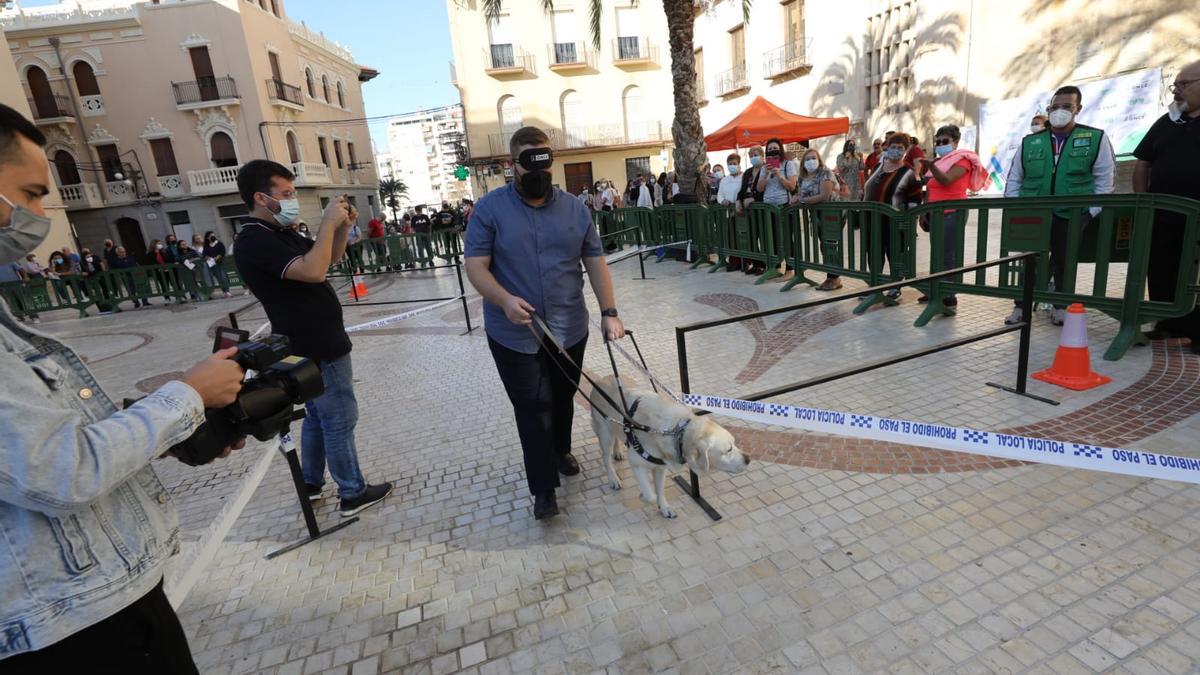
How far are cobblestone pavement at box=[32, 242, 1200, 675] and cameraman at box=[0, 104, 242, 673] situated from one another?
10.1 inches

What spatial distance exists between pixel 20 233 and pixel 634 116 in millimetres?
32666

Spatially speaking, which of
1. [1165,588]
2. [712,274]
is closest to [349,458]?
[1165,588]

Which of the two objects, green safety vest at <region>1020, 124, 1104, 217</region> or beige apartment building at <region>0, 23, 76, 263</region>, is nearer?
green safety vest at <region>1020, 124, 1104, 217</region>

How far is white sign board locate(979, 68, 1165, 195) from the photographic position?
468 inches

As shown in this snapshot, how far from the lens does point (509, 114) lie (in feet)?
100

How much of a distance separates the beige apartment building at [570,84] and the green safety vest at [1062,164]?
25454mm

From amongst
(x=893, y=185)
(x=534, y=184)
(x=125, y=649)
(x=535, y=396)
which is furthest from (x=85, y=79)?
(x=125, y=649)

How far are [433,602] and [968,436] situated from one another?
2.59 meters

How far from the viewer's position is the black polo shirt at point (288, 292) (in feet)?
9.68

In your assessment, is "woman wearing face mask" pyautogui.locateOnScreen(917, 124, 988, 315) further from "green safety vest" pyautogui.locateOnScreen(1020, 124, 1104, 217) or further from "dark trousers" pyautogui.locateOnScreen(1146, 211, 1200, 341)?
"dark trousers" pyautogui.locateOnScreen(1146, 211, 1200, 341)

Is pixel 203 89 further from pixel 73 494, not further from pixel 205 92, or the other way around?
pixel 73 494

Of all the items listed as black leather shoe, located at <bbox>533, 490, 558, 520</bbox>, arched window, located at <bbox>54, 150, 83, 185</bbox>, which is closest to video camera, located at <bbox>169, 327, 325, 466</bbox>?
black leather shoe, located at <bbox>533, 490, 558, 520</bbox>

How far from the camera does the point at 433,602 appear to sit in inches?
109

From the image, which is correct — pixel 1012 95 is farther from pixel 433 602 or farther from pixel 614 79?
pixel 614 79
